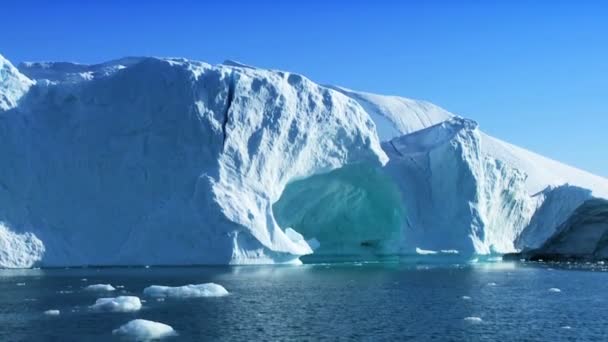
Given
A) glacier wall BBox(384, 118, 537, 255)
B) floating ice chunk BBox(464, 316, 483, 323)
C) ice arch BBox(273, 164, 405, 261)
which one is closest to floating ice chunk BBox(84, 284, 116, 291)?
floating ice chunk BBox(464, 316, 483, 323)

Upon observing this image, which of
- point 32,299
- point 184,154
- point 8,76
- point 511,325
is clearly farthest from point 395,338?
point 8,76

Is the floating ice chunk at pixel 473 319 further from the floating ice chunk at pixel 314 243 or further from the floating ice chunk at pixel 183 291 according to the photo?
the floating ice chunk at pixel 314 243

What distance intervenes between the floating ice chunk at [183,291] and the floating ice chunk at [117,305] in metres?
2.35

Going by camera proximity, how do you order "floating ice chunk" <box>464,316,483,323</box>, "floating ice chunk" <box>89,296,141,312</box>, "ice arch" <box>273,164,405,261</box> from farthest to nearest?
A: 1. "ice arch" <box>273,164,405,261</box>
2. "floating ice chunk" <box>89,296,141,312</box>
3. "floating ice chunk" <box>464,316,483,323</box>

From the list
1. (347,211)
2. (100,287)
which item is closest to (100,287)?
(100,287)

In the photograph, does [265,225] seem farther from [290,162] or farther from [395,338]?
[395,338]

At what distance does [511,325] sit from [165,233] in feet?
50.1

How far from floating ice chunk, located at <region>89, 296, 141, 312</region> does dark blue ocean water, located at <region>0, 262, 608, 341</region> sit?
0.91 feet

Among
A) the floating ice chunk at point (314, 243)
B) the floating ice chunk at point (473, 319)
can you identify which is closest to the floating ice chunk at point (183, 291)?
the floating ice chunk at point (473, 319)

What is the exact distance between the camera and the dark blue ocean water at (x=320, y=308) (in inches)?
581

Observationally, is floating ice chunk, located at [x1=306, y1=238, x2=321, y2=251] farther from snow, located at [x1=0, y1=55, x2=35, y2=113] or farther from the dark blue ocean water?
snow, located at [x1=0, y1=55, x2=35, y2=113]

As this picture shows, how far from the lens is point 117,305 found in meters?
17.2

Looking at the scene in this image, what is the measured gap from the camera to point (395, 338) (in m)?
14.4

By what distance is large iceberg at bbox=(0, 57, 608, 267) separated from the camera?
28.6 metres
